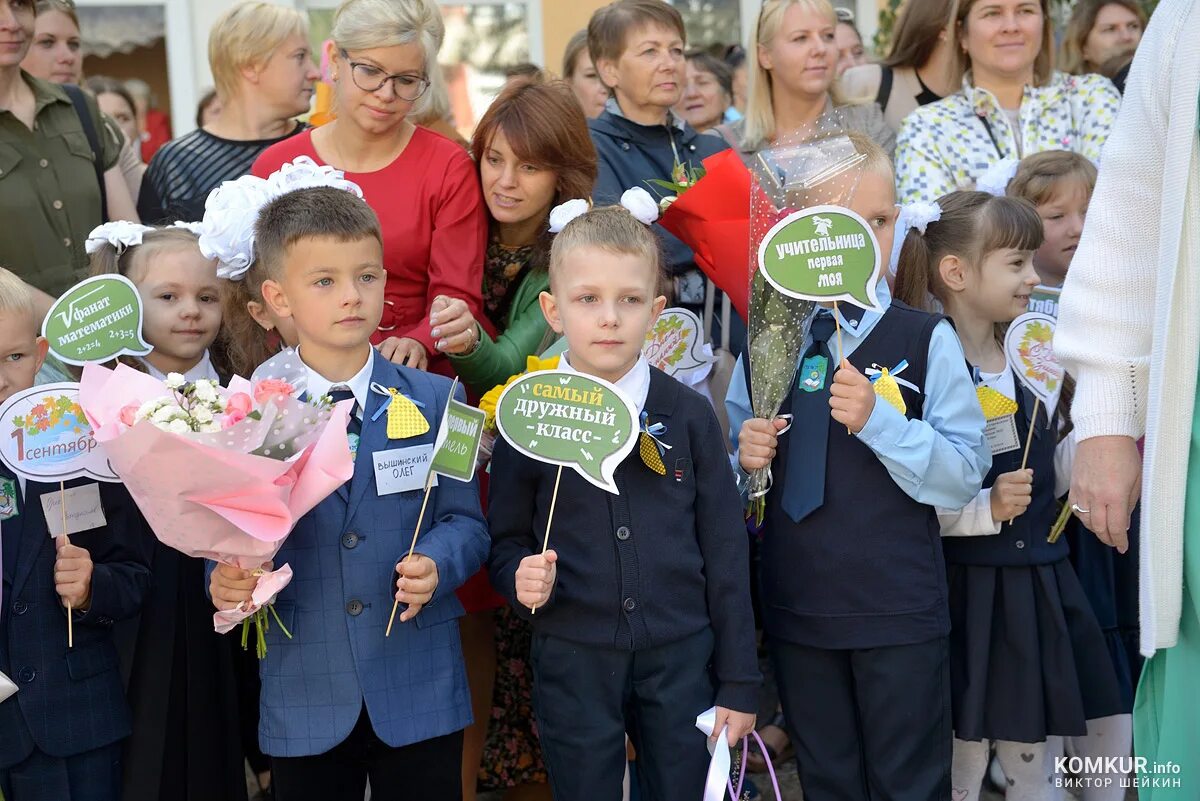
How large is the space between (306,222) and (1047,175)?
2.22 meters

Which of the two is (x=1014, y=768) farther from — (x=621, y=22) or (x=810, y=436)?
(x=621, y=22)

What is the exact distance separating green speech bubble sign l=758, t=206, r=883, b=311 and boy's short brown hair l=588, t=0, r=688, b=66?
1.53 metres

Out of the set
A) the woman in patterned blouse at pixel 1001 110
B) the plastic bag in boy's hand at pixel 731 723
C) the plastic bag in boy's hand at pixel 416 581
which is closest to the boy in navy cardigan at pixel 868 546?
the plastic bag in boy's hand at pixel 731 723

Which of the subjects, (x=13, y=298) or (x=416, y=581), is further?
(x=13, y=298)

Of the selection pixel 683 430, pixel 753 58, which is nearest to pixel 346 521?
pixel 683 430

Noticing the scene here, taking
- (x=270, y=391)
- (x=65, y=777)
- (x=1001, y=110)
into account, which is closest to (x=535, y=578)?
(x=270, y=391)

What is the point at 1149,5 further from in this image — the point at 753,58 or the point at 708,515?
the point at 708,515

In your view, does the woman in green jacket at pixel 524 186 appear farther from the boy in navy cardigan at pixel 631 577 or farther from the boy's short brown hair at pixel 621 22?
the boy's short brown hair at pixel 621 22

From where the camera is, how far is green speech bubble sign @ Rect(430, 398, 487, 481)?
2.48 m

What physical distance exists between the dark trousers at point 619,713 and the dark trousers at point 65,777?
1032 mm

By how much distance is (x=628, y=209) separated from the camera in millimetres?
3100

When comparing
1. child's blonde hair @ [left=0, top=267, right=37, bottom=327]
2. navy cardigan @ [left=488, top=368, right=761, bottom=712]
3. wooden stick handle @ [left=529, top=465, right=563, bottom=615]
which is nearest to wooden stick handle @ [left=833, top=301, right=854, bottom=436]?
navy cardigan @ [left=488, top=368, right=761, bottom=712]

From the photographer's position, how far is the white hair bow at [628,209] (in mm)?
3109

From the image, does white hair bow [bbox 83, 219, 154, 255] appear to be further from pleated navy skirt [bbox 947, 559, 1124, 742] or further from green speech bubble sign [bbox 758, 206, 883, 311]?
pleated navy skirt [bbox 947, 559, 1124, 742]
